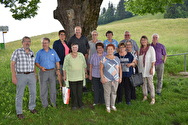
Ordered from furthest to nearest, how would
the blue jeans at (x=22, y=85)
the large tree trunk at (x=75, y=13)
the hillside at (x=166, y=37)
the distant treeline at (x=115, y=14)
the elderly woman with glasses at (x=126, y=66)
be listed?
1. the distant treeline at (x=115, y=14)
2. the hillside at (x=166, y=37)
3. the large tree trunk at (x=75, y=13)
4. the elderly woman with glasses at (x=126, y=66)
5. the blue jeans at (x=22, y=85)

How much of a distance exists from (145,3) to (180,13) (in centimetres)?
7344

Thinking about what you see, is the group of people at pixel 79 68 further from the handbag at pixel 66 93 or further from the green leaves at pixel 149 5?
the green leaves at pixel 149 5

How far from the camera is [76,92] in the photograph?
6.03 metres

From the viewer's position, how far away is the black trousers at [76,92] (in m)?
5.89

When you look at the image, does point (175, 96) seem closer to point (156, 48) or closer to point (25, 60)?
point (156, 48)

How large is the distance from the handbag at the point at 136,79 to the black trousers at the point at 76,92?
5.25 feet

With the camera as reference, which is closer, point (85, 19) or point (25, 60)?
point (25, 60)

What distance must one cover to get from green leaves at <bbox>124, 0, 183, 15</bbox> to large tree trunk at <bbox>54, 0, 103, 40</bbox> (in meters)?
6.61

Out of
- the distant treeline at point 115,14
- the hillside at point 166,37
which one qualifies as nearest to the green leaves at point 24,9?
the hillside at point 166,37

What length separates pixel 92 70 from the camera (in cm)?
608

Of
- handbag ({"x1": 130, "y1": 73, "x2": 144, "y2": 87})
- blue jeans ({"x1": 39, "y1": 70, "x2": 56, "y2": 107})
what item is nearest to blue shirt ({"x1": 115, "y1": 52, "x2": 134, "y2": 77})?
handbag ({"x1": 130, "y1": 73, "x2": 144, "y2": 87})

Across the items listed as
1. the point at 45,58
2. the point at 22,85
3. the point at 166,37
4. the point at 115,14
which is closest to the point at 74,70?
the point at 45,58

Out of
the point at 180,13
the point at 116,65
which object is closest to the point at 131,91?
the point at 116,65

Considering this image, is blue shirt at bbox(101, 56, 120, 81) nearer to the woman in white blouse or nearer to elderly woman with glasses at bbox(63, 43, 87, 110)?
elderly woman with glasses at bbox(63, 43, 87, 110)
